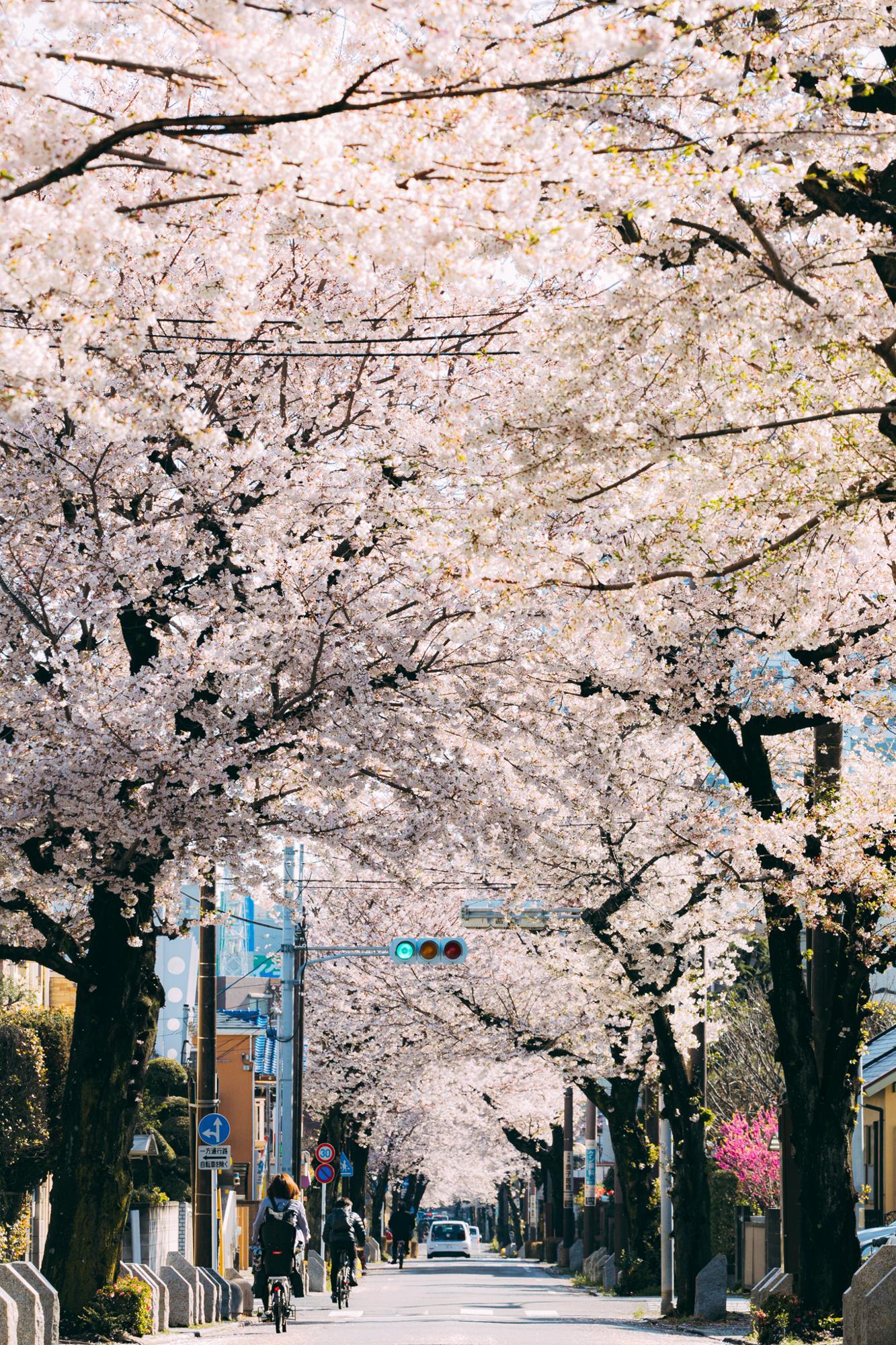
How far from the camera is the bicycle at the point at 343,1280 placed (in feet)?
89.7

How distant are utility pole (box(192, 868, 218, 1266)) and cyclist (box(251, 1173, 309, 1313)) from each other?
3.04 meters

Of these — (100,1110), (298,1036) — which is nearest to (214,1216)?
(100,1110)

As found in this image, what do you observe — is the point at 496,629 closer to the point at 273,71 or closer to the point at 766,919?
the point at 766,919

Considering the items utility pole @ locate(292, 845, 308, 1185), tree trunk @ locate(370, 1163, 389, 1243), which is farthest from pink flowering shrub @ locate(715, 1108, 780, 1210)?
tree trunk @ locate(370, 1163, 389, 1243)

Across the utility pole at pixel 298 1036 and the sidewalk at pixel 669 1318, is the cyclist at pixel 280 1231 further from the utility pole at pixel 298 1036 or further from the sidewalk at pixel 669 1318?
the utility pole at pixel 298 1036

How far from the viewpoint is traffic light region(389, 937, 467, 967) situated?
2528cm

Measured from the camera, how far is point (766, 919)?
17.4 metres

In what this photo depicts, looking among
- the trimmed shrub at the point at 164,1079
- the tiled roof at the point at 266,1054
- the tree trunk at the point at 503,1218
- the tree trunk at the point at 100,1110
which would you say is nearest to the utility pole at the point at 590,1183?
the trimmed shrub at the point at 164,1079

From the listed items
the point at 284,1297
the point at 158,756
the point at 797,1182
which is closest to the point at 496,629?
the point at 158,756

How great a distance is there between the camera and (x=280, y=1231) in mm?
20016

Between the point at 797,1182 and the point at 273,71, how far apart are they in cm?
1541

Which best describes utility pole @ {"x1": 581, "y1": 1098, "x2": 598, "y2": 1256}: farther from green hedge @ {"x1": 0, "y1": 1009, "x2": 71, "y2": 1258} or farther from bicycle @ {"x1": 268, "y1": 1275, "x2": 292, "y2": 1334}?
bicycle @ {"x1": 268, "y1": 1275, "x2": 292, "y2": 1334}

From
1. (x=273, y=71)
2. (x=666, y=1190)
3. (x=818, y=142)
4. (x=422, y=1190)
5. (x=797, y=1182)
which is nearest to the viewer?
(x=273, y=71)

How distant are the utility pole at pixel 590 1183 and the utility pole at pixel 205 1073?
2127 centimetres
